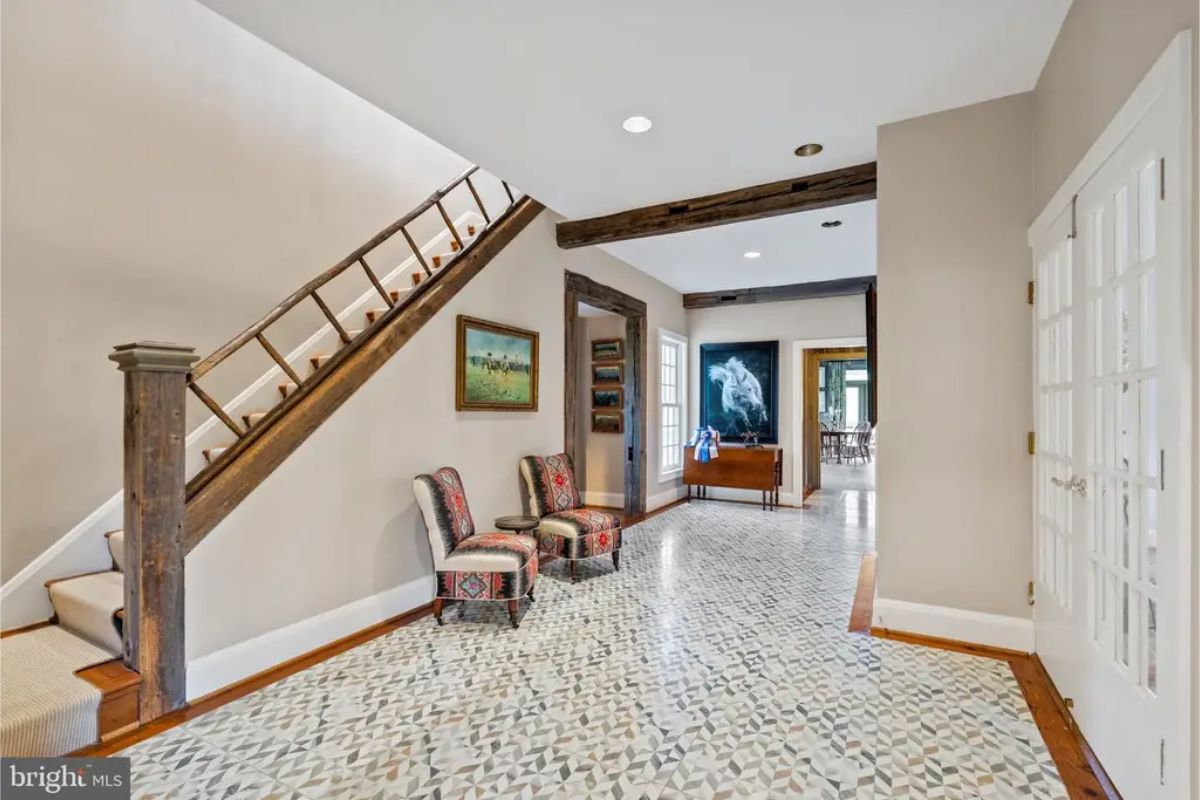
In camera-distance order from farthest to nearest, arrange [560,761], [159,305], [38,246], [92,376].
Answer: [159,305], [92,376], [38,246], [560,761]

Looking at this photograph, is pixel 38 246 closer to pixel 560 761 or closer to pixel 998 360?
pixel 560 761

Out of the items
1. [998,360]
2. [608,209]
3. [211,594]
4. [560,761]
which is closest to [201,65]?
[608,209]

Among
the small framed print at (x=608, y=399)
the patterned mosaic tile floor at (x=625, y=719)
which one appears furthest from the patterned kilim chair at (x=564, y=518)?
the small framed print at (x=608, y=399)

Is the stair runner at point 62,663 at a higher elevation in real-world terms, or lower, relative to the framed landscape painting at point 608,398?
lower

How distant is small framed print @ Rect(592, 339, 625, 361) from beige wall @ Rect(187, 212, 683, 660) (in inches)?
76.1

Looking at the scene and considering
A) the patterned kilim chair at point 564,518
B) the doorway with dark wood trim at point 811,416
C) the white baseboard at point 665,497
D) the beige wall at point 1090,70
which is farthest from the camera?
the doorway with dark wood trim at point 811,416

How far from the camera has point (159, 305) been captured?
121 inches

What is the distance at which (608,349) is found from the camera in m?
6.76

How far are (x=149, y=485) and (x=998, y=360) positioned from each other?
382 centimetres

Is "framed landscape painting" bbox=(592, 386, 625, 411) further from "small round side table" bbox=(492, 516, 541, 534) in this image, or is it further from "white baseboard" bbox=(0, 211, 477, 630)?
"white baseboard" bbox=(0, 211, 477, 630)

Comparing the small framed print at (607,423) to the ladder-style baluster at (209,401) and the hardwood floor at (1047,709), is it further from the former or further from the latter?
the ladder-style baluster at (209,401)

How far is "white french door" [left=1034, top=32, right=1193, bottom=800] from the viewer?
131cm

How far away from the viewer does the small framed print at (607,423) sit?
22.3 ft

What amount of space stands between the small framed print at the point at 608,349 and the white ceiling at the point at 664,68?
3.23 metres
